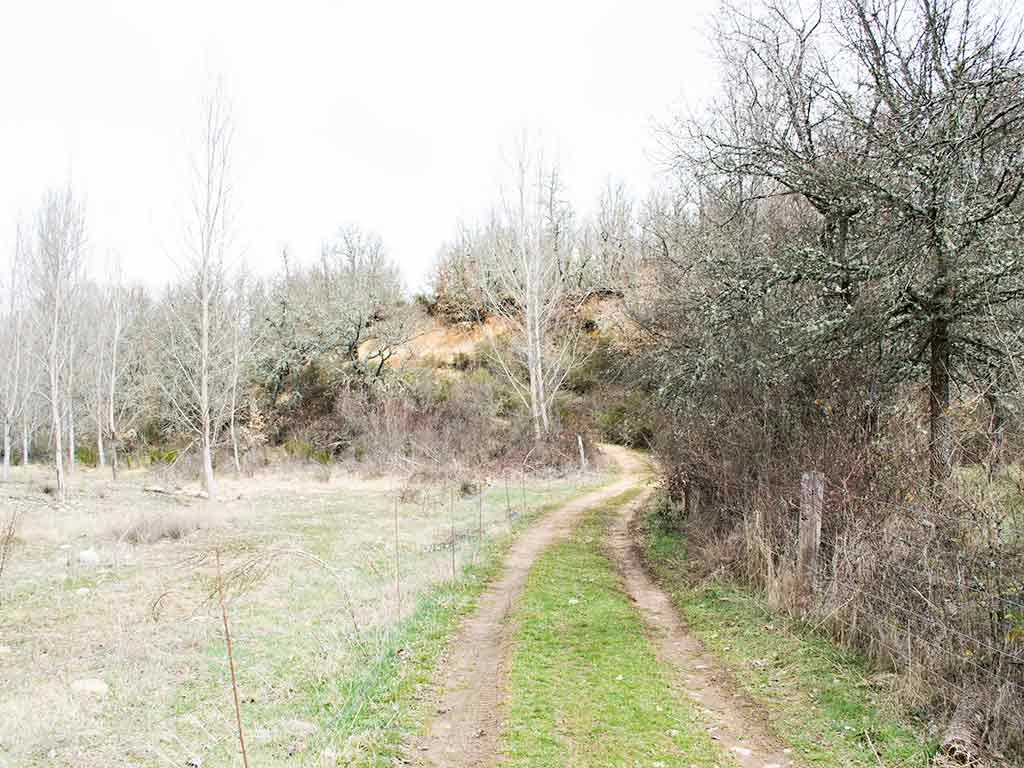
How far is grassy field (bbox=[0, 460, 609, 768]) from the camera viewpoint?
5.88 metres

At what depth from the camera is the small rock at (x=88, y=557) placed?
13938 millimetres

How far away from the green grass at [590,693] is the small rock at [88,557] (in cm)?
909

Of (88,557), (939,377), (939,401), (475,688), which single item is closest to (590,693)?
(475,688)

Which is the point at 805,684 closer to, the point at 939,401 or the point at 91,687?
the point at 939,401

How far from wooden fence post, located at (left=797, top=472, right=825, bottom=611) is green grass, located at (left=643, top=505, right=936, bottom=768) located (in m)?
0.53

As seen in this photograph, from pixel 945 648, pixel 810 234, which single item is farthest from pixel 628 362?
pixel 945 648

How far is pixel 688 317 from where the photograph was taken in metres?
15.4

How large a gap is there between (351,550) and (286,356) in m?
31.6

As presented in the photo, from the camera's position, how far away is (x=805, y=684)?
22.2 ft

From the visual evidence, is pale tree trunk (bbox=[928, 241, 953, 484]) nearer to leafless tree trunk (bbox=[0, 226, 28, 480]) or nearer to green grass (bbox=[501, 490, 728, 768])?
green grass (bbox=[501, 490, 728, 768])

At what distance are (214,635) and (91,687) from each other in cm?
214

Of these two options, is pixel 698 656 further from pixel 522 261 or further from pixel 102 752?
pixel 522 261

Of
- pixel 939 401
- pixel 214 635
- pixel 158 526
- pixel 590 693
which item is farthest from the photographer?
pixel 158 526

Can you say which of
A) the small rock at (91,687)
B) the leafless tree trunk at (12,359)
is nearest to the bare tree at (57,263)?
the leafless tree trunk at (12,359)
